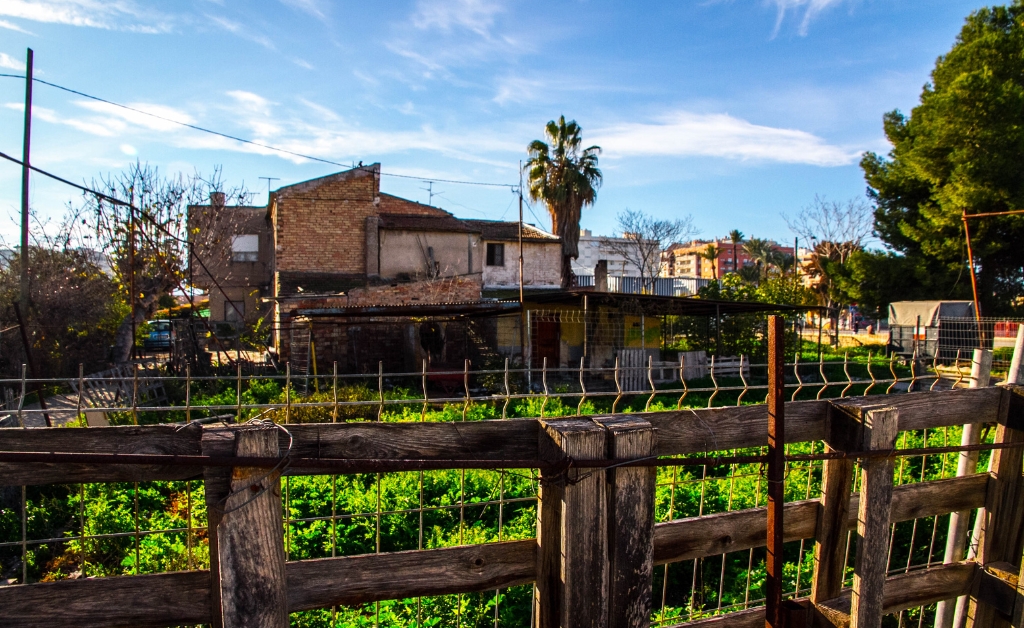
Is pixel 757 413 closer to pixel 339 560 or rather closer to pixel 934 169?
pixel 339 560

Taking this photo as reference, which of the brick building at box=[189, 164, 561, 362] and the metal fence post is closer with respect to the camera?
the metal fence post

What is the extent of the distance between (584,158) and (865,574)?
31467mm

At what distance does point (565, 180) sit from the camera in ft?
105

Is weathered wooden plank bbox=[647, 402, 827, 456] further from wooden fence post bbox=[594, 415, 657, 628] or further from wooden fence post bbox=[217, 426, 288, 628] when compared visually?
wooden fence post bbox=[217, 426, 288, 628]

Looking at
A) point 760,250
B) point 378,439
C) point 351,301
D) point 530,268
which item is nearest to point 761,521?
point 378,439

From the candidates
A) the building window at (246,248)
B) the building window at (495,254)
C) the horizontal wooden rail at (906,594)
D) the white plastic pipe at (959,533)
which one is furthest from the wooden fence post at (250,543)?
the building window at (246,248)

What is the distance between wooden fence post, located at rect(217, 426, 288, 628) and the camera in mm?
1626

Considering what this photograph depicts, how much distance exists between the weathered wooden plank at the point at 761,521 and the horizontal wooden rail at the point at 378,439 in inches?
11.0

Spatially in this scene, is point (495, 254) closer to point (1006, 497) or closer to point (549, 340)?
point (549, 340)

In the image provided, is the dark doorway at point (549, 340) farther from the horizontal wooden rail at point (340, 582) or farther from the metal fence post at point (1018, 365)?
the horizontal wooden rail at point (340, 582)

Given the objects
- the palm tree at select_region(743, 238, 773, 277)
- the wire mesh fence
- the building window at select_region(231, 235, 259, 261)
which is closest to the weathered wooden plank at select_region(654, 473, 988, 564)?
the wire mesh fence

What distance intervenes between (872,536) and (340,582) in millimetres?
1878

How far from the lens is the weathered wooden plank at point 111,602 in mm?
1739

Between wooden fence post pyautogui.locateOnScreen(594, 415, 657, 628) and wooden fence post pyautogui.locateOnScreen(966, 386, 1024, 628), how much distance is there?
2088mm
